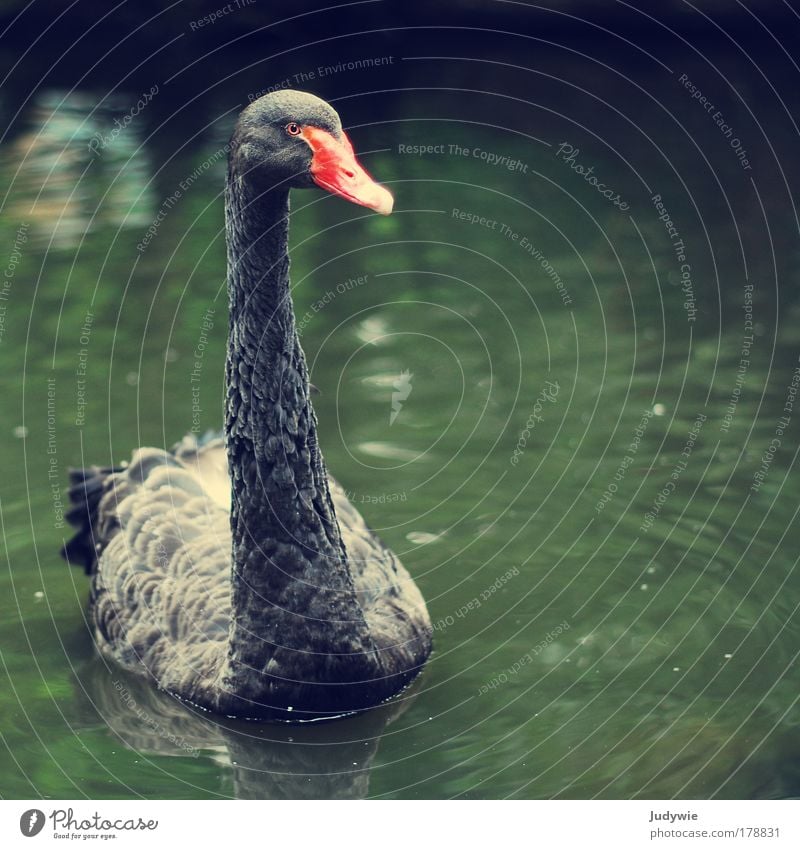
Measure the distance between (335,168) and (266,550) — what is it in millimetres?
1085

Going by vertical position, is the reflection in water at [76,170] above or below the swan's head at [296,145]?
above

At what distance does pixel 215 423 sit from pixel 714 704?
2.30m

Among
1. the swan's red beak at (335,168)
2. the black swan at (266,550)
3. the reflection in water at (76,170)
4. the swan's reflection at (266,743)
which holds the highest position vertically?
the reflection in water at (76,170)

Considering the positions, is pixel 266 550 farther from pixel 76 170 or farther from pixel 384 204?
pixel 76 170

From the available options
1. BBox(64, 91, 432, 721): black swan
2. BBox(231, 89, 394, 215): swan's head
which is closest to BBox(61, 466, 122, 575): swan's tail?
BBox(64, 91, 432, 721): black swan

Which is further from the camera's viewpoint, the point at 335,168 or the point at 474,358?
the point at 474,358

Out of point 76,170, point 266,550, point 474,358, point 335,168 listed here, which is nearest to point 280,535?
point 266,550

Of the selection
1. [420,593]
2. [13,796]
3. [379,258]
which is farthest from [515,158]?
[13,796]

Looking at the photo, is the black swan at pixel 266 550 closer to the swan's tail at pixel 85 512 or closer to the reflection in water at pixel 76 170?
the swan's tail at pixel 85 512

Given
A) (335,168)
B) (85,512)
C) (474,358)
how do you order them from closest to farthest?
(335,168) → (85,512) → (474,358)

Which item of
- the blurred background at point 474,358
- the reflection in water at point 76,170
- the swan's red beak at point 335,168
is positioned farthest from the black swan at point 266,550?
the reflection in water at point 76,170

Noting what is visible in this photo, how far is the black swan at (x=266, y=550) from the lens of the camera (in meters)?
3.62

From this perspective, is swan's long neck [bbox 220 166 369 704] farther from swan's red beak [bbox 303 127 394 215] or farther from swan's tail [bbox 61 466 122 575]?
swan's tail [bbox 61 466 122 575]

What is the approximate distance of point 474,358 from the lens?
5.88 metres
